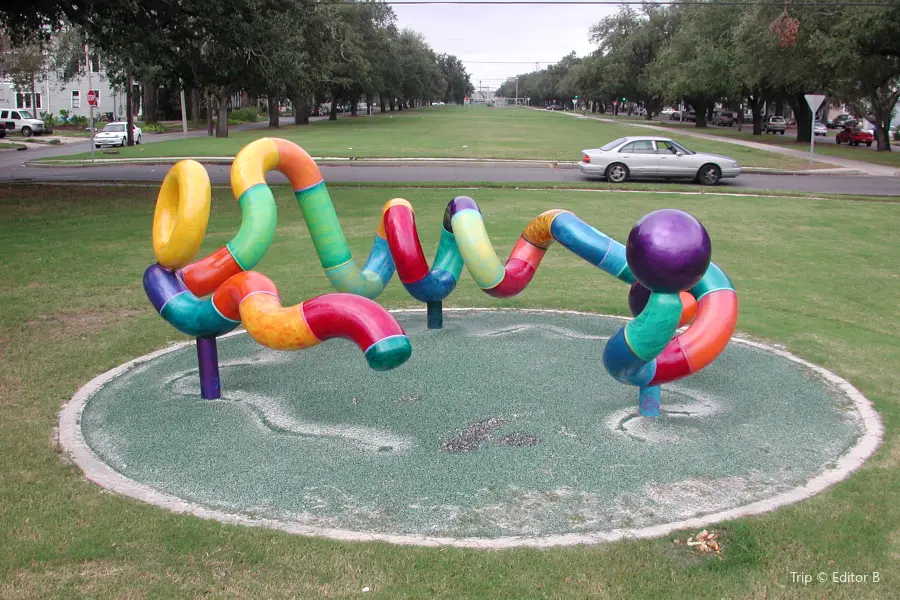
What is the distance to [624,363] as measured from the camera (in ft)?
19.6

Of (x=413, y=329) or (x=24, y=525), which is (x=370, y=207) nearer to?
(x=413, y=329)

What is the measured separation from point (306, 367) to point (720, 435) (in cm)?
414

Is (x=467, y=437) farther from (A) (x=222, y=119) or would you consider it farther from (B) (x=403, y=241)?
(A) (x=222, y=119)

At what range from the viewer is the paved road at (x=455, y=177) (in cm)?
2497

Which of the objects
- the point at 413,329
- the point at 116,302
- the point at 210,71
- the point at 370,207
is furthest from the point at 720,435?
the point at 210,71

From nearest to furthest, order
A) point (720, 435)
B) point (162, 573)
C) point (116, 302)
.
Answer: point (162, 573) < point (720, 435) < point (116, 302)

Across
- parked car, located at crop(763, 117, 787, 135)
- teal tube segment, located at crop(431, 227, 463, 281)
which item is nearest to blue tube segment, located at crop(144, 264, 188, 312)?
teal tube segment, located at crop(431, 227, 463, 281)

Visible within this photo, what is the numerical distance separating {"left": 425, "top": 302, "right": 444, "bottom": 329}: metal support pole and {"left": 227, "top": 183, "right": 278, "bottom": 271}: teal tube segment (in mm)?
2767

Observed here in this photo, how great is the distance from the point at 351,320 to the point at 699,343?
2.67 meters

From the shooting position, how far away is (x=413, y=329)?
952cm

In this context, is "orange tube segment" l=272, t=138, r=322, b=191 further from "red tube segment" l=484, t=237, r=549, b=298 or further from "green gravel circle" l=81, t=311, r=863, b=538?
"red tube segment" l=484, t=237, r=549, b=298

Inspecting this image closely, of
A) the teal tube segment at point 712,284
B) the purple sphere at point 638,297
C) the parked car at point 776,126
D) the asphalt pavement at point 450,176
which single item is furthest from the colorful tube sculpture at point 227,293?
the parked car at point 776,126

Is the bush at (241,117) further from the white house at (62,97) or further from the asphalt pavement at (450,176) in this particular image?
the asphalt pavement at (450,176)

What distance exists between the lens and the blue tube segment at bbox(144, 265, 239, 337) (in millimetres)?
6867
